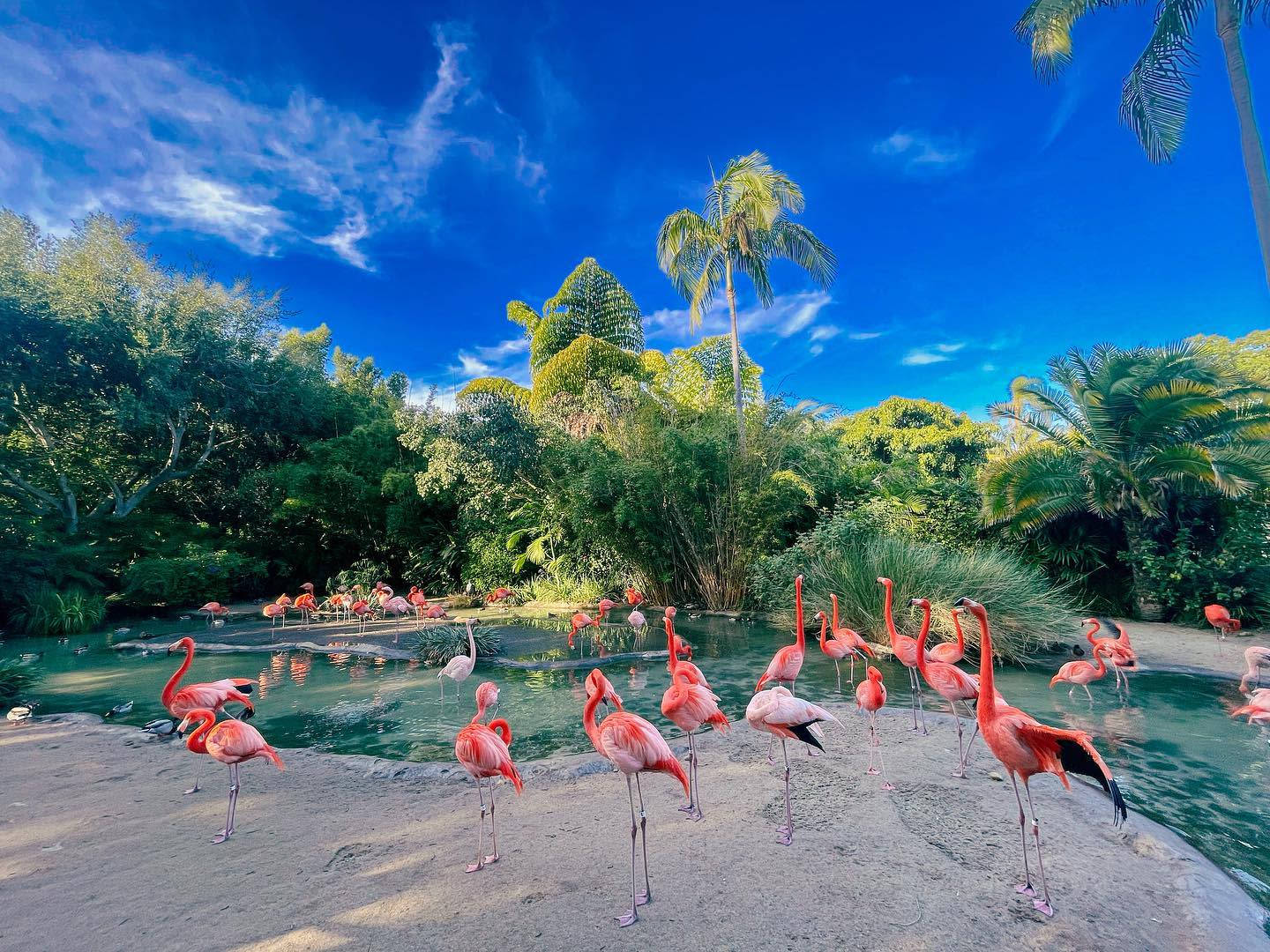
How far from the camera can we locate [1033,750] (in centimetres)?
252

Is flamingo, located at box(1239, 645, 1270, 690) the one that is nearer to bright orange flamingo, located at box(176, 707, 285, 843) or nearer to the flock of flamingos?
the flock of flamingos

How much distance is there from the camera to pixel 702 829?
3180 mm

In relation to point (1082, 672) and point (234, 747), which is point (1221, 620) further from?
point (234, 747)

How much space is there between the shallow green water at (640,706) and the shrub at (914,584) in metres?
0.57

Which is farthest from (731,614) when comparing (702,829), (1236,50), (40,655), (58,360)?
(58,360)

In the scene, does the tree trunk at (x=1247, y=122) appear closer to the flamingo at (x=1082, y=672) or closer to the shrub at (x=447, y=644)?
the flamingo at (x=1082, y=672)

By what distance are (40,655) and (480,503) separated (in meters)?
9.44

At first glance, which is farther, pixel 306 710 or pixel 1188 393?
pixel 1188 393

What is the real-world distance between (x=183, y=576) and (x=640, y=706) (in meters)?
14.7

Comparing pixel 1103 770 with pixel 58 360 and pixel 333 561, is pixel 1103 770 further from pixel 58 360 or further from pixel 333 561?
pixel 333 561

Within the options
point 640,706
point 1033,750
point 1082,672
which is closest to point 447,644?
point 640,706

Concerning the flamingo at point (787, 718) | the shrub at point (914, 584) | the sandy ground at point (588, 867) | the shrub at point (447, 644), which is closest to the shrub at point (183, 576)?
the shrub at point (447, 644)

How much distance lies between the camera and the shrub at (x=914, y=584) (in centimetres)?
725

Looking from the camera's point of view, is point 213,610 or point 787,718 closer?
point 787,718
